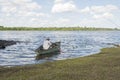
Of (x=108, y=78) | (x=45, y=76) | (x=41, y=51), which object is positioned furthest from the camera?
(x=41, y=51)

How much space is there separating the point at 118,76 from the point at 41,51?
2328cm

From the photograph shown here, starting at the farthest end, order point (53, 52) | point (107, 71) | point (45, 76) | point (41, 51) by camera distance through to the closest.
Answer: point (53, 52) → point (41, 51) → point (107, 71) → point (45, 76)

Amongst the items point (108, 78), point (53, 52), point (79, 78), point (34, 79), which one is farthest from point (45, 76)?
point (53, 52)

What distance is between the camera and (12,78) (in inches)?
699

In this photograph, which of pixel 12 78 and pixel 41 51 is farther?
pixel 41 51

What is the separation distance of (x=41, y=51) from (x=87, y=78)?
2321cm

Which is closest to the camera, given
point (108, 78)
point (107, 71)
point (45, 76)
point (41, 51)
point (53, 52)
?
point (108, 78)

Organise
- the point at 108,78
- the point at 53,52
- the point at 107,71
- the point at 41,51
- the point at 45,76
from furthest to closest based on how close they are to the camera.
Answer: the point at 53,52
the point at 41,51
the point at 107,71
the point at 45,76
the point at 108,78

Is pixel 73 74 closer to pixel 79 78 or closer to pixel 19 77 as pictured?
pixel 79 78

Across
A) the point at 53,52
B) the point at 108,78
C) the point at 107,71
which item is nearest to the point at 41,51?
the point at 53,52

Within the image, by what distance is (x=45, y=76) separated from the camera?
1792 centimetres

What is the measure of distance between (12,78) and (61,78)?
3.24 m

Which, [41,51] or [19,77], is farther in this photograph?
[41,51]

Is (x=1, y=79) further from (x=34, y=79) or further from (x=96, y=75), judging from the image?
(x=96, y=75)
